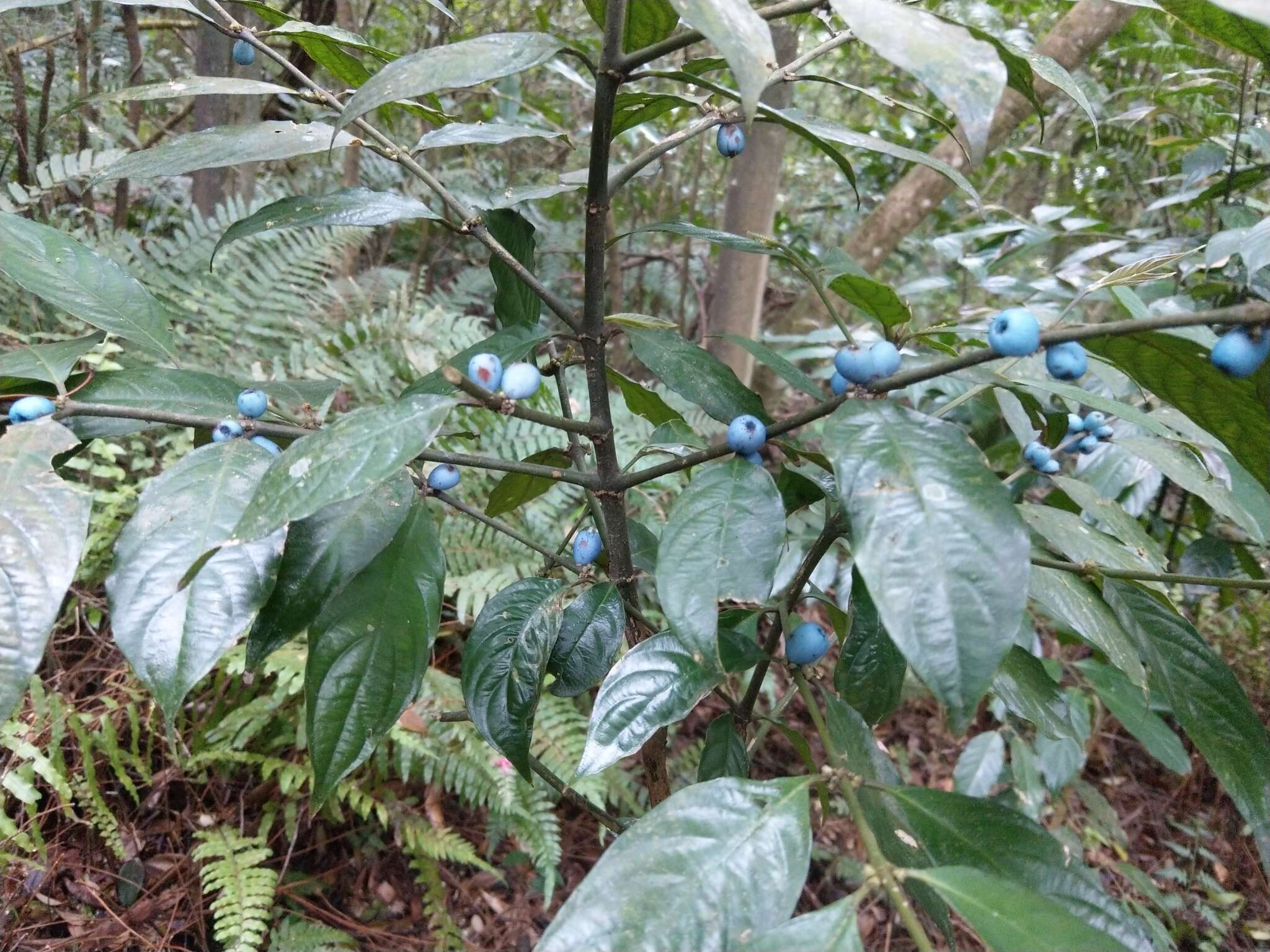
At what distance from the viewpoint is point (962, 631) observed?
37 cm

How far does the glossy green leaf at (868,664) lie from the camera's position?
0.61 metres

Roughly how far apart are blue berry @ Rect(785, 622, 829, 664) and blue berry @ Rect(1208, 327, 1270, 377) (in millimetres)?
348

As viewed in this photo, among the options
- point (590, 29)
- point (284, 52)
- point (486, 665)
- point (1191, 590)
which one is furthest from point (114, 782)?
point (590, 29)

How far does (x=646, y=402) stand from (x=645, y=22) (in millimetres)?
369

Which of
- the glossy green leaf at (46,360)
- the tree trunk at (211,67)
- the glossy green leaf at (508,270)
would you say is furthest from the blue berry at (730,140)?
the tree trunk at (211,67)

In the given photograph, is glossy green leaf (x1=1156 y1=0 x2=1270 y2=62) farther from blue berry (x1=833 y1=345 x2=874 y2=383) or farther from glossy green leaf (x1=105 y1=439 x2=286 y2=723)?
glossy green leaf (x1=105 y1=439 x2=286 y2=723)

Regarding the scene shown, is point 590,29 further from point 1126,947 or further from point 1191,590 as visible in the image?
point 1126,947

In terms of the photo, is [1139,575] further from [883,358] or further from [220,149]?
[220,149]

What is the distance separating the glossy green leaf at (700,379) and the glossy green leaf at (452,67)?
241 mm

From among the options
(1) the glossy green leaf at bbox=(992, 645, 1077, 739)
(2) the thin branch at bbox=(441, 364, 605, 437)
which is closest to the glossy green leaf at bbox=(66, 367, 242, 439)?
(2) the thin branch at bbox=(441, 364, 605, 437)

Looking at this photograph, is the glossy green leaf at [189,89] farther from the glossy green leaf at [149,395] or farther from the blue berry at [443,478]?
the blue berry at [443,478]

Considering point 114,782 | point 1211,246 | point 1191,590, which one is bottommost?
point 114,782

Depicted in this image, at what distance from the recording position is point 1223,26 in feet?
1.71

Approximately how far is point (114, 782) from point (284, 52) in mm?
2643
